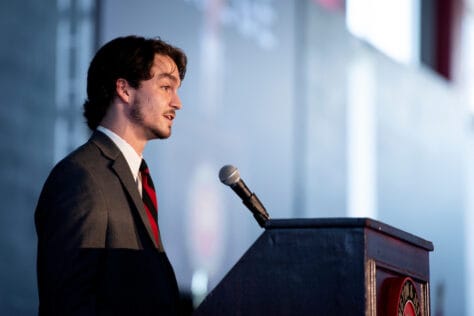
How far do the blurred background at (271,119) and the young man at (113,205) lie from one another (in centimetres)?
117

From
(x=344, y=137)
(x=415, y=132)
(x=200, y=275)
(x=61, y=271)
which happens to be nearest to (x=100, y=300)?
(x=61, y=271)

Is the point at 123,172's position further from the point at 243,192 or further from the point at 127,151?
the point at 243,192

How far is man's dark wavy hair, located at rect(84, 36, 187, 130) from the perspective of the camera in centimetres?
232

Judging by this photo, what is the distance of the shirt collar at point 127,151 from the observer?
2264mm

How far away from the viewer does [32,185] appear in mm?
3475

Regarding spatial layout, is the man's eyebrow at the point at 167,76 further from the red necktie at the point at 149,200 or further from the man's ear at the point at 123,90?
the red necktie at the point at 149,200

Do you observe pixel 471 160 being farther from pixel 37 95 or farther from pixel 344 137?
pixel 37 95

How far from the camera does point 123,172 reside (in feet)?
7.22

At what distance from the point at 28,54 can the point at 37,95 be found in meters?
0.14

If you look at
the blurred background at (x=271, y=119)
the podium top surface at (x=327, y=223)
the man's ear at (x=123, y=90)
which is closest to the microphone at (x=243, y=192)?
the podium top surface at (x=327, y=223)

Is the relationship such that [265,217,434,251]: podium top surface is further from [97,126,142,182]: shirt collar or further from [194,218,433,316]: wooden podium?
[97,126,142,182]: shirt collar

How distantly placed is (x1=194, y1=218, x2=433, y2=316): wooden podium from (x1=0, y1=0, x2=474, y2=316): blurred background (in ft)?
5.38

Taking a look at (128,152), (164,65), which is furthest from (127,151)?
(164,65)

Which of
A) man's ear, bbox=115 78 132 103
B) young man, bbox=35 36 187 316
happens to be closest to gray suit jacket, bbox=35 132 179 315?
young man, bbox=35 36 187 316
